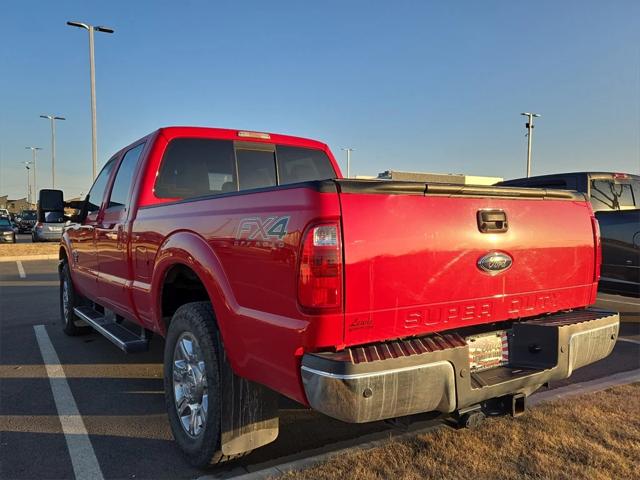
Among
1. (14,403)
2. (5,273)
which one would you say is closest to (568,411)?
(14,403)

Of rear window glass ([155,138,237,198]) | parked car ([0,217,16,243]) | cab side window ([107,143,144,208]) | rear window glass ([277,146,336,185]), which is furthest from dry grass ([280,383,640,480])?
parked car ([0,217,16,243])

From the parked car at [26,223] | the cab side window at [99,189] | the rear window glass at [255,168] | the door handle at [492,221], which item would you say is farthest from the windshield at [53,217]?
the parked car at [26,223]

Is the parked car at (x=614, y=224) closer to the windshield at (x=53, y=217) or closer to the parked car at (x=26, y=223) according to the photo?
the windshield at (x=53, y=217)

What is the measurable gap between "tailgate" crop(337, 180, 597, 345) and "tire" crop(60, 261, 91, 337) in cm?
490

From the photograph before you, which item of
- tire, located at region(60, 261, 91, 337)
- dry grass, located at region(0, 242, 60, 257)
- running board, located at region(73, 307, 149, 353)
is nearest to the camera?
running board, located at region(73, 307, 149, 353)

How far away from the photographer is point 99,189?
214 inches

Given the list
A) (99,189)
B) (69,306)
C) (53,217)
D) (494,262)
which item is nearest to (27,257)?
(69,306)

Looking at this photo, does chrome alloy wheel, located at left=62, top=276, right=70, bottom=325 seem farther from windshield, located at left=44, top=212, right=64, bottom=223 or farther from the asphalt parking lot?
windshield, located at left=44, top=212, right=64, bottom=223

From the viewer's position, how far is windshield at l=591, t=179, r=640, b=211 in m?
7.10

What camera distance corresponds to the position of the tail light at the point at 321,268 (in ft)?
6.95

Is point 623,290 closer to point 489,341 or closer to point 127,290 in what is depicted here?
point 489,341

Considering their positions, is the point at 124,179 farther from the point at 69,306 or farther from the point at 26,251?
the point at 26,251

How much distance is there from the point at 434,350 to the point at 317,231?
0.79 meters

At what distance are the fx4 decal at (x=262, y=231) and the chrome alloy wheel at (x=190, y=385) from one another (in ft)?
2.63
